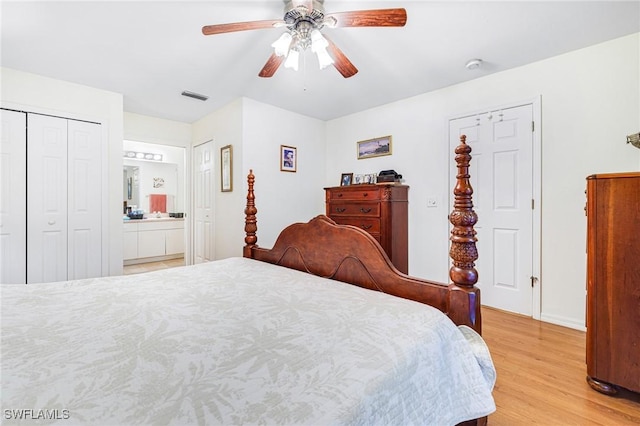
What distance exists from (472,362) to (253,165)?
3.04 metres

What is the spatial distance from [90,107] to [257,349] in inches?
144

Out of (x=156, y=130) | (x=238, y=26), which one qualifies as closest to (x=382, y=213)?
→ (x=238, y=26)

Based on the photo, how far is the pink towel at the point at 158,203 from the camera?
6051 millimetres

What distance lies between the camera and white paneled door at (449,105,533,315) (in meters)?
2.68

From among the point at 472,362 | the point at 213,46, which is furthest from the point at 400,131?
the point at 472,362

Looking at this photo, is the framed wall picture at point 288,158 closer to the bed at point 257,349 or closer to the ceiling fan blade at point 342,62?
the ceiling fan blade at point 342,62

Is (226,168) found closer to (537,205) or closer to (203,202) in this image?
(203,202)

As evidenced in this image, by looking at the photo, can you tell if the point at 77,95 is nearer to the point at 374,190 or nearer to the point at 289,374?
the point at 374,190

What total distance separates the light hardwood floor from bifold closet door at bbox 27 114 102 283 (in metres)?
3.91

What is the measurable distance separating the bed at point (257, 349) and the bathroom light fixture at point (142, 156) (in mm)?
5022

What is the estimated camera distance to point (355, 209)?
339cm

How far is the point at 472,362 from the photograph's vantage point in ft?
3.34

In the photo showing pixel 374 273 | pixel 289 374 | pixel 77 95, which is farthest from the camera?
pixel 77 95

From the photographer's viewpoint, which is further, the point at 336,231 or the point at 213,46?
the point at 213,46
